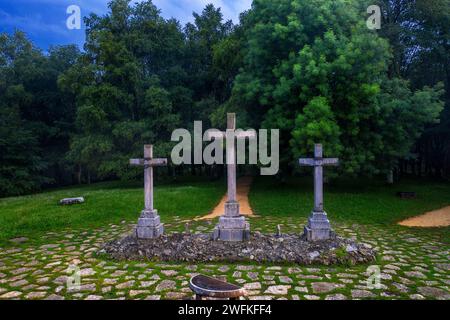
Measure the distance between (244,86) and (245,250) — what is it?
11123mm

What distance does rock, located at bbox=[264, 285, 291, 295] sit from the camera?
5840mm

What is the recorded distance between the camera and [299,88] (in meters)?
15.6

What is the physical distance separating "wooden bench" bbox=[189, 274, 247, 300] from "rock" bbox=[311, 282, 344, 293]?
173cm

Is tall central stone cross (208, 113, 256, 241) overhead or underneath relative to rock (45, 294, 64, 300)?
overhead

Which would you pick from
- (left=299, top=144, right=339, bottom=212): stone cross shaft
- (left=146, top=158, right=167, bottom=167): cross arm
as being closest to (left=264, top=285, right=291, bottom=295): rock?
(left=299, top=144, right=339, bottom=212): stone cross shaft

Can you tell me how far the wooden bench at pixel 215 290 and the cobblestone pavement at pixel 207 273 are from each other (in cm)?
77

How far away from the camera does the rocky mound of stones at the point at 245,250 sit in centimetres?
766

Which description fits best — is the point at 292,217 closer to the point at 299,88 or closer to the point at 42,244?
the point at 299,88

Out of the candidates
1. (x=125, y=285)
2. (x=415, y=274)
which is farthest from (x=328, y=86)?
(x=125, y=285)

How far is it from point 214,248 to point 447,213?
11599mm

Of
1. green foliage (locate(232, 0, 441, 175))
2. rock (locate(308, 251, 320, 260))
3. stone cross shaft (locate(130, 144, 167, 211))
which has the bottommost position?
rock (locate(308, 251, 320, 260))

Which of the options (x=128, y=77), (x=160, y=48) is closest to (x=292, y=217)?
(x=128, y=77)

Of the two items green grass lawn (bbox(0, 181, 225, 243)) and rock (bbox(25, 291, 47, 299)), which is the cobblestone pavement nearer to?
rock (bbox(25, 291, 47, 299))

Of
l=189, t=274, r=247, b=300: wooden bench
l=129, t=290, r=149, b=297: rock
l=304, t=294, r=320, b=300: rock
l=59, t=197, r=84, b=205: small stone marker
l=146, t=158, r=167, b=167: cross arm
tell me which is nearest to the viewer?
l=189, t=274, r=247, b=300: wooden bench
